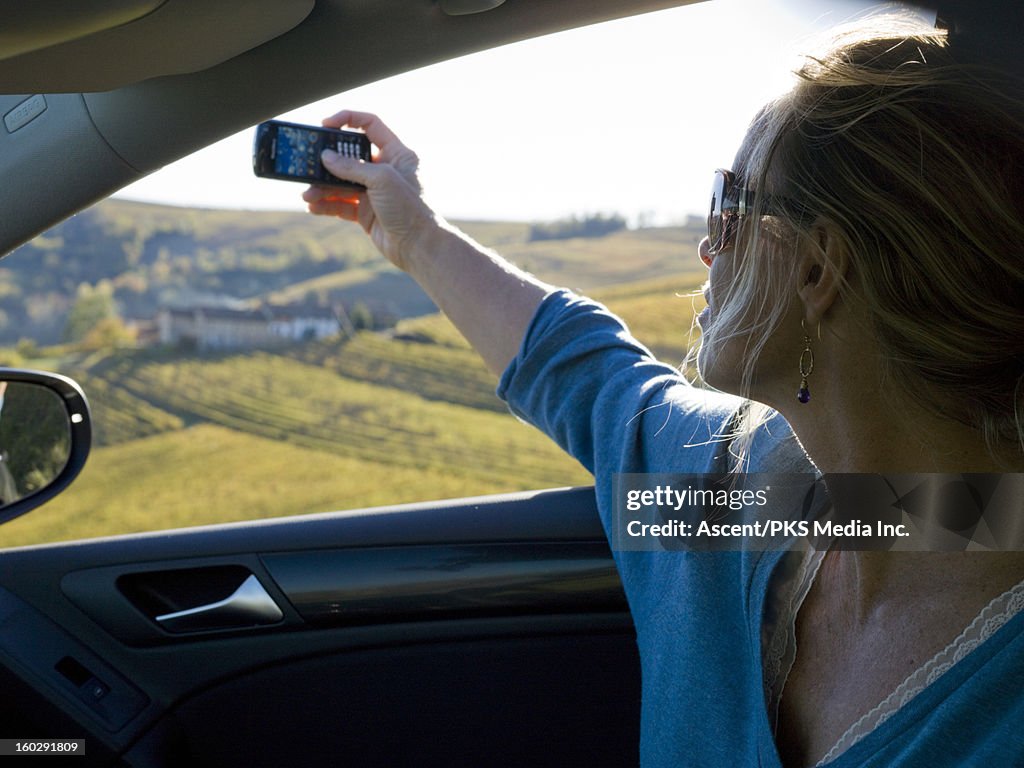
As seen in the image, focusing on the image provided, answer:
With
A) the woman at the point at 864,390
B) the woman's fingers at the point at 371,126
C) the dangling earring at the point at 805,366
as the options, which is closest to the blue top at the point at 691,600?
the woman at the point at 864,390

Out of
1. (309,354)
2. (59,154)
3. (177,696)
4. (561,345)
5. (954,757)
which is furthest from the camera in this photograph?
(309,354)

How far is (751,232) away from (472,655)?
112 centimetres

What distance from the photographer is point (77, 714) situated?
2021 mm

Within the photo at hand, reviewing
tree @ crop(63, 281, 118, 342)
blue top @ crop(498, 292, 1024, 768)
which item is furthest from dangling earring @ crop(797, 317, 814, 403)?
tree @ crop(63, 281, 118, 342)

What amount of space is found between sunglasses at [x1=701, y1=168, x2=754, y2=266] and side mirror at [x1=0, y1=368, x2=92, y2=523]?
1320 mm

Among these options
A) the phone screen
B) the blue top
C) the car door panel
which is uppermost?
the phone screen

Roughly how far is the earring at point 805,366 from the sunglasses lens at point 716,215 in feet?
0.62

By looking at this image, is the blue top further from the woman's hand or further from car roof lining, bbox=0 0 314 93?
car roof lining, bbox=0 0 314 93

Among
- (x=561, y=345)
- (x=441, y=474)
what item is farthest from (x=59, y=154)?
(x=441, y=474)

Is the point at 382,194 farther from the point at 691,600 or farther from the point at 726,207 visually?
the point at 691,600

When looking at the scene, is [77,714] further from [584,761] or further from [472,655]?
[584,761]

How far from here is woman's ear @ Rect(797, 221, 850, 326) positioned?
1248mm

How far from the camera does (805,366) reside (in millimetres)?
1329

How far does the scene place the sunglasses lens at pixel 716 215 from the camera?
4.60 feet
